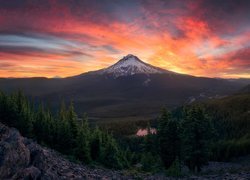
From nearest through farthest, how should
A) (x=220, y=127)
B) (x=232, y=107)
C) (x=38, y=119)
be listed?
(x=38, y=119) → (x=220, y=127) → (x=232, y=107)

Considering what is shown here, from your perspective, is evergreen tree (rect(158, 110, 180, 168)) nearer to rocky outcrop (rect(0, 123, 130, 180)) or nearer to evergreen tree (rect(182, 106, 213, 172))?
evergreen tree (rect(182, 106, 213, 172))

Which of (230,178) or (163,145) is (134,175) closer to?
(230,178)

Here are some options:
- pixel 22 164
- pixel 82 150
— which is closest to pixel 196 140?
pixel 82 150

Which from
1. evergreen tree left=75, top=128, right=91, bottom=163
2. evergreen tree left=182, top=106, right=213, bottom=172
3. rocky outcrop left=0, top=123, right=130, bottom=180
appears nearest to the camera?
rocky outcrop left=0, top=123, right=130, bottom=180

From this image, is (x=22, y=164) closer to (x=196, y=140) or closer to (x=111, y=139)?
(x=196, y=140)

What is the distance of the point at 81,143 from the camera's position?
47.6 m

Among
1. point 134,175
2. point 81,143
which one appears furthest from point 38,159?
point 81,143

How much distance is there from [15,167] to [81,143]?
2802 cm

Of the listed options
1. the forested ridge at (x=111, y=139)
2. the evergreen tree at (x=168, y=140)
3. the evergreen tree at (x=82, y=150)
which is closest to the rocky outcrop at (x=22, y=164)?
the forested ridge at (x=111, y=139)

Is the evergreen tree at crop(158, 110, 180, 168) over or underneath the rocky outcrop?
underneath

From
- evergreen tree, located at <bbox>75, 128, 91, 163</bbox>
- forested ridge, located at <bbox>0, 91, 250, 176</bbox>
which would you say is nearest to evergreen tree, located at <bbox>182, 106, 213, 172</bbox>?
forested ridge, located at <bbox>0, 91, 250, 176</bbox>

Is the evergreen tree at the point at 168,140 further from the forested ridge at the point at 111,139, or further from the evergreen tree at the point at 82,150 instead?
the evergreen tree at the point at 82,150

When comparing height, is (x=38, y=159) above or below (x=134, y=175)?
above

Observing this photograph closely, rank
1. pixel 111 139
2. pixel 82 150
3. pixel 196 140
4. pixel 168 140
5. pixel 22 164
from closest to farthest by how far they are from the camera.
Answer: pixel 22 164
pixel 82 150
pixel 196 140
pixel 168 140
pixel 111 139
